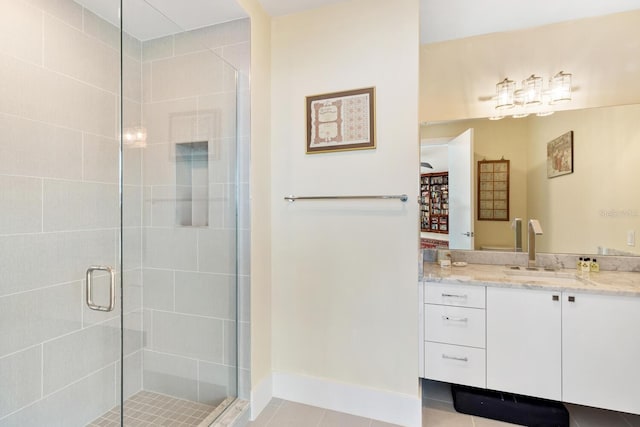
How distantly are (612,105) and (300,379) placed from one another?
264 centimetres

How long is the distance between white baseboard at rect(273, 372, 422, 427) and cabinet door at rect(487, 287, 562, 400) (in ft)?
1.55

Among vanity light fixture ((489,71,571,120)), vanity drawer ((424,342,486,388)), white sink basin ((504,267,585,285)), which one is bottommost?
vanity drawer ((424,342,486,388))

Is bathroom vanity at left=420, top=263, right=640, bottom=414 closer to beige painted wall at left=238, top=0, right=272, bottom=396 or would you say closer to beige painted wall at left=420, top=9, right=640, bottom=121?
beige painted wall at left=238, top=0, right=272, bottom=396

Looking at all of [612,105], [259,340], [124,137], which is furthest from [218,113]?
[612,105]

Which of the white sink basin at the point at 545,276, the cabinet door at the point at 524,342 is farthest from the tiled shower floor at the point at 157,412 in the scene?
the white sink basin at the point at 545,276

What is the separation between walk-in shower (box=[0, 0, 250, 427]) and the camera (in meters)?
1.66

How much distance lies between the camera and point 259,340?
1.90 metres

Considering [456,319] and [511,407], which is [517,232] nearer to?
[456,319]

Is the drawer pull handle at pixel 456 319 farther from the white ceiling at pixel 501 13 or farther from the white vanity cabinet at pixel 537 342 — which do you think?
the white ceiling at pixel 501 13

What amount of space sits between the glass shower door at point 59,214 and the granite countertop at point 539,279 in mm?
1773

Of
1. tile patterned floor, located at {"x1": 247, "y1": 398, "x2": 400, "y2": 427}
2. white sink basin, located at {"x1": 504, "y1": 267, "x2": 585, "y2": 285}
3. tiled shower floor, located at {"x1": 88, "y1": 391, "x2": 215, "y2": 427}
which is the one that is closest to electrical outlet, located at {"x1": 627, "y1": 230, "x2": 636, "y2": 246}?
white sink basin, located at {"x1": 504, "y1": 267, "x2": 585, "y2": 285}

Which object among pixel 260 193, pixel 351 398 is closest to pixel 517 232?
pixel 351 398

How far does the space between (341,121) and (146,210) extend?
1.25 meters

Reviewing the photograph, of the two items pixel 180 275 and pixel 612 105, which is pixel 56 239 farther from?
pixel 612 105
